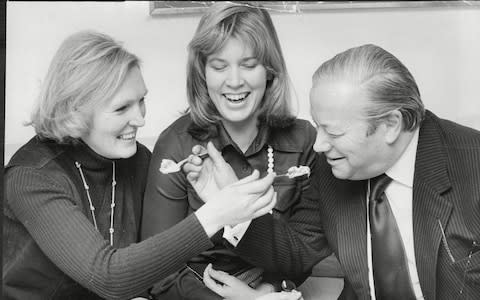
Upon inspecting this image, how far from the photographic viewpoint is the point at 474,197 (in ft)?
2.76

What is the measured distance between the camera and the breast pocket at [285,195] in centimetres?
89

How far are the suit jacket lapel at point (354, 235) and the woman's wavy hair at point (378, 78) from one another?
0.32 ft

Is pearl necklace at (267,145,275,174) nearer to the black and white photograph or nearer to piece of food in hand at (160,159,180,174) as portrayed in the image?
the black and white photograph

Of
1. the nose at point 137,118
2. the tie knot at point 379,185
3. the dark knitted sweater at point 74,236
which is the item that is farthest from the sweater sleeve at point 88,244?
the tie knot at point 379,185

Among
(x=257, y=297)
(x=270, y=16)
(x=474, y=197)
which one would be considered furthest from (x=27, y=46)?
(x=474, y=197)

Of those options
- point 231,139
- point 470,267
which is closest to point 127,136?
point 231,139

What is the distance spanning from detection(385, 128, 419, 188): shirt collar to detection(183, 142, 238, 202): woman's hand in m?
0.18

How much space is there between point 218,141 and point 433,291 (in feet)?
0.95

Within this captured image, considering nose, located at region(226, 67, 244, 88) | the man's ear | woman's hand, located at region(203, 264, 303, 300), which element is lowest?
woman's hand, located at region(203, 264, 303, 300)

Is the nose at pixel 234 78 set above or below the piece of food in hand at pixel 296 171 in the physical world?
above

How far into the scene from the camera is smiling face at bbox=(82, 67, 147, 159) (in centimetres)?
85

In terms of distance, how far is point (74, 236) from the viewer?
81 cm

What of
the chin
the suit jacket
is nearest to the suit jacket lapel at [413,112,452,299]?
the suit jacket

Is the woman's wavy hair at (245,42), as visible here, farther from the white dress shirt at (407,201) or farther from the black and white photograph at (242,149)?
the white dress shirt at (407,201)
